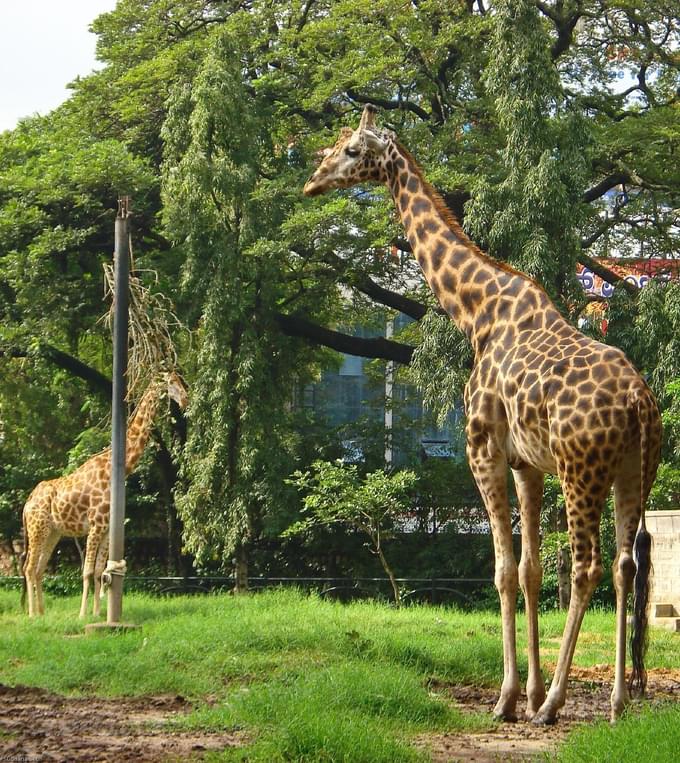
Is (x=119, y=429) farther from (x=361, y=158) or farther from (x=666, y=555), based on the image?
(x=666, y=555)

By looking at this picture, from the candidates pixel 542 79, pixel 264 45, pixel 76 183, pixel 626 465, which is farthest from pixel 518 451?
pixel 264 45

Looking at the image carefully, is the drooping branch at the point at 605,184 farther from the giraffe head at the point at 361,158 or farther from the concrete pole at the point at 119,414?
the giraffe head at the point at 361,158

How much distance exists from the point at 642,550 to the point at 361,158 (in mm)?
4923

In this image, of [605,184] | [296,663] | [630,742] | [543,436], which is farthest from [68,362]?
[630,742]

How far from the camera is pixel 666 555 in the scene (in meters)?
18.0

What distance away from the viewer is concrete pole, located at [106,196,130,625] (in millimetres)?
15422

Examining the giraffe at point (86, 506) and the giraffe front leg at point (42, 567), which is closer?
the giraffe at point (86, 506)

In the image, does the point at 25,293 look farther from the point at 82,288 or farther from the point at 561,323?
the point at 561,323

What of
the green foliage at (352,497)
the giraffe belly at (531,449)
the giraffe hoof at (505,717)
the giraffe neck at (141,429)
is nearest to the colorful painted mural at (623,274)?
the green foliage at (352,497)

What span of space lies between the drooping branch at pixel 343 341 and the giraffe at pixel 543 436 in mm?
14476

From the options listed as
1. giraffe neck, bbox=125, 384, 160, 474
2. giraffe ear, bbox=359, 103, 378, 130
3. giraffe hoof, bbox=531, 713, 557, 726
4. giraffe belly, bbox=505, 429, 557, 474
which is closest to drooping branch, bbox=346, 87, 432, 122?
giraffe neck, bbox=125, 384, 160, 474

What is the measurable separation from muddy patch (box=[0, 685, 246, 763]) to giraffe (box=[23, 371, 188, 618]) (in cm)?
759

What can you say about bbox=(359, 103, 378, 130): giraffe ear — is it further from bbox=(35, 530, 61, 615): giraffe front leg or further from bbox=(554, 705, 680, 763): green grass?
bbox=(35, 530, 61, 615): giraffe front leg

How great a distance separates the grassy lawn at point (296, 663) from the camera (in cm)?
804
